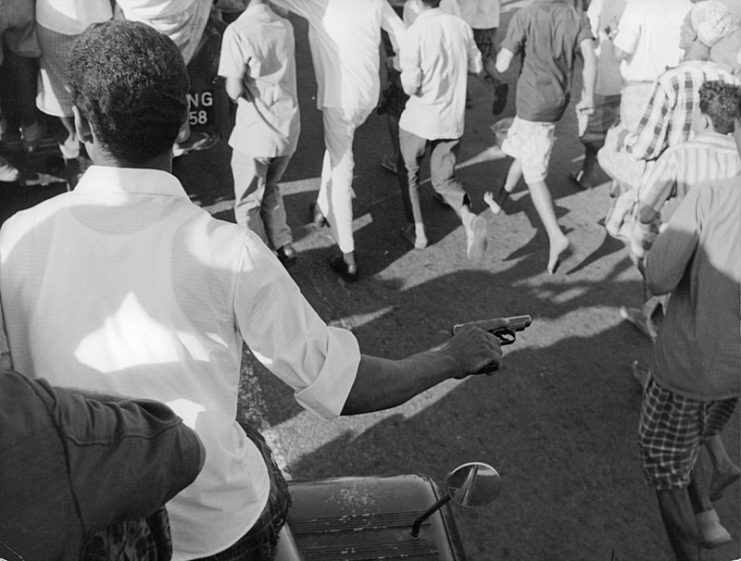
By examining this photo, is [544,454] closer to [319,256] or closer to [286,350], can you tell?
[319,256]

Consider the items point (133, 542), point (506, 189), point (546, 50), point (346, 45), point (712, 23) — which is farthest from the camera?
point (506, 189)

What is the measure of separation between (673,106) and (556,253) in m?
1.33

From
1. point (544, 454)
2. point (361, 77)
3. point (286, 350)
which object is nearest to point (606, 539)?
point (544, 454)

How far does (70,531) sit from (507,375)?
12.1ft

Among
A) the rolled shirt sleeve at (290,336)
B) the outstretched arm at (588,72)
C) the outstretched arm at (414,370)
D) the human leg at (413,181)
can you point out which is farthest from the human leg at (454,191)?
the rolled shirt sleeve at (290,336)

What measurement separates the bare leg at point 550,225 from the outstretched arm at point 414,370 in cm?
343

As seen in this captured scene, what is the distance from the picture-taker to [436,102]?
17.0ft

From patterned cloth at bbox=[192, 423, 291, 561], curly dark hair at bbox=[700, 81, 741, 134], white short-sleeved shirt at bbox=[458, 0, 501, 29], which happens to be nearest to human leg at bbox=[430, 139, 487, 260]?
curly dark hair at bbox=[700, 81, 741, 134]

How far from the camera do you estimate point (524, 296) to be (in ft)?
17.4

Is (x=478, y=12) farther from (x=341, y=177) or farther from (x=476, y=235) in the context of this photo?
(x=341, y=177)

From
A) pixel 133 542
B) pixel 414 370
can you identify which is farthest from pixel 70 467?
pixel 414 370

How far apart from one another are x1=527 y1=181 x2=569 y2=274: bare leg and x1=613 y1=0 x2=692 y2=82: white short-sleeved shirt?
118 cm

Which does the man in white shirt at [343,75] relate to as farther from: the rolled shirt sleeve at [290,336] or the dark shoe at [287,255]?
the rolled shirt sleeve at [290,336]

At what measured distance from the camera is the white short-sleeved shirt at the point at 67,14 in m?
4.74
